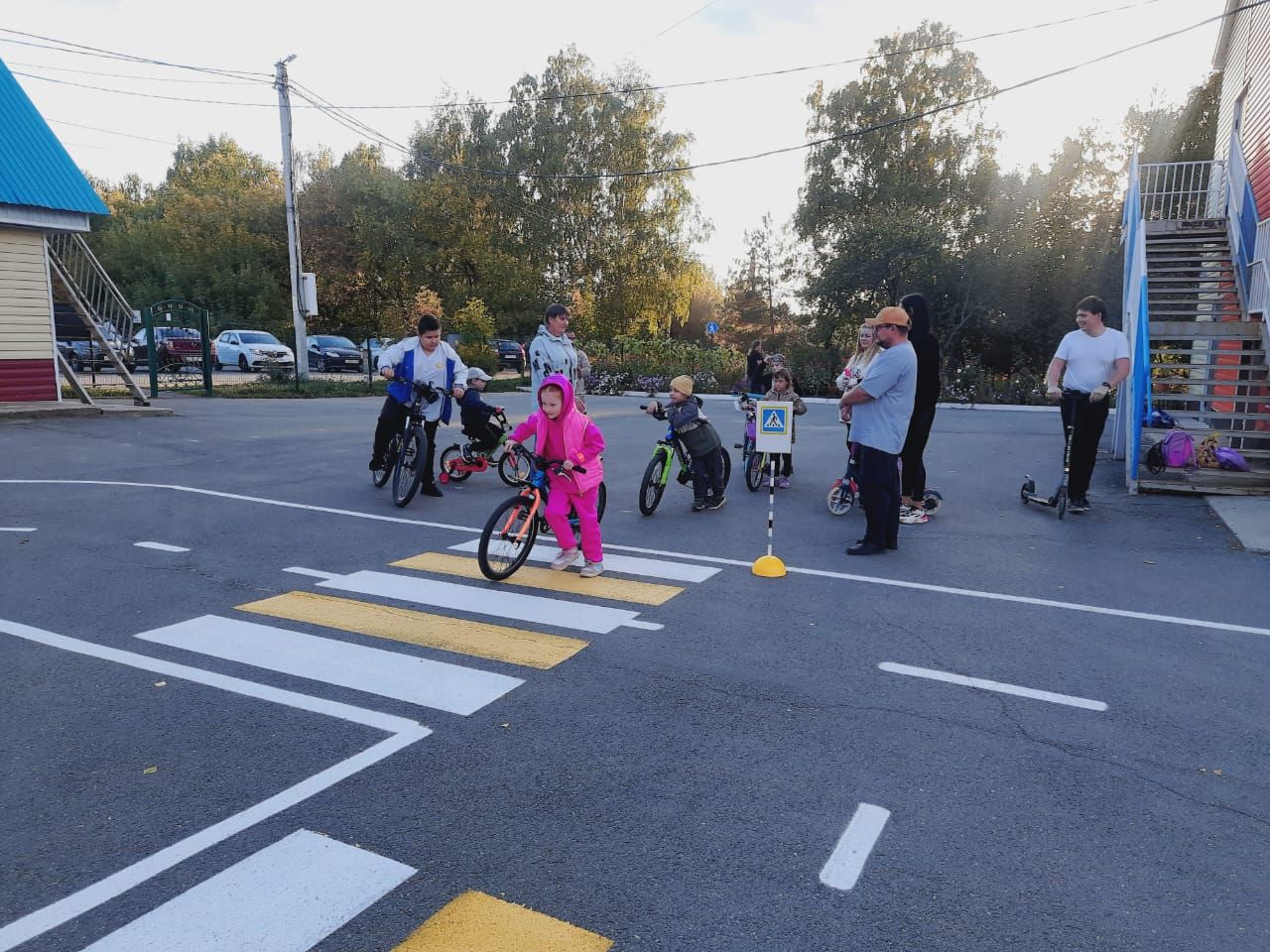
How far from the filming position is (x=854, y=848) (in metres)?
3.11

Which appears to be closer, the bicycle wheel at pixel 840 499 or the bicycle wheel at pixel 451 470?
the bicycle wheel at pixel 840 499

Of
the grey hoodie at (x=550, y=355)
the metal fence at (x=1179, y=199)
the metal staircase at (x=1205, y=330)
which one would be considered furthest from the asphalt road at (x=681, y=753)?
the metal fence at (x=1179, y=199)

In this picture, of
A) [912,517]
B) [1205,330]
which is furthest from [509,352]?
[912,517]

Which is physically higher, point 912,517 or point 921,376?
point 921,376

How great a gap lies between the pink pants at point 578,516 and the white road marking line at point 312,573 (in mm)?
1695

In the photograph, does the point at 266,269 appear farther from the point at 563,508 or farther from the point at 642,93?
the point at 563,508

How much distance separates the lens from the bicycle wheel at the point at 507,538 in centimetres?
643

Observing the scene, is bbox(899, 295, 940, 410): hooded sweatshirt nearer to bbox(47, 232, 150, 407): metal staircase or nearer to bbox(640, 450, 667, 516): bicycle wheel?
bbox(640, 450, 667, 516): bicycle wheel

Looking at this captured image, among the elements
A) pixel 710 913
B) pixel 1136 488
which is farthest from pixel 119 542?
pixel 1136 488

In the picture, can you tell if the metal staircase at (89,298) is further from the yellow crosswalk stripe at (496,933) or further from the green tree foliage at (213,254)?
the green tree foliage at (213,254)

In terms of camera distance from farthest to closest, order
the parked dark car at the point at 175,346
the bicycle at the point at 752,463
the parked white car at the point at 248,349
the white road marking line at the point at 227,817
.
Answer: the parked white car at the point at 248,349 → the parked dark car at the point at 175,346 → the bicycle at the point at 752,463 → the white road marking line at the point at 227,817

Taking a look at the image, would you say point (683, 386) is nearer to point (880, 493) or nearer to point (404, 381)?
point (880, 493)

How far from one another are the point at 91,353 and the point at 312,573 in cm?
2173

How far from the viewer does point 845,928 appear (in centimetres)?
270
